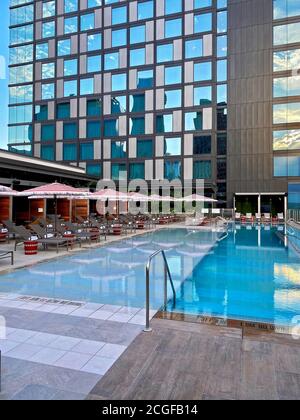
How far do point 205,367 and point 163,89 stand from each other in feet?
121

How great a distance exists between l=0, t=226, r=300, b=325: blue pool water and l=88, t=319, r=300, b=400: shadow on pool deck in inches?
54.6

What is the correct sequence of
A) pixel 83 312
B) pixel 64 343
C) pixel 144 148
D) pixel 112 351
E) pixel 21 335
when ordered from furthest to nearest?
pixel 144 148 → pixel 83 312 → pixel 21 335 → pixel 64 343 → pixel 112 351

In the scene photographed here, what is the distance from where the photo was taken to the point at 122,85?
3903cm

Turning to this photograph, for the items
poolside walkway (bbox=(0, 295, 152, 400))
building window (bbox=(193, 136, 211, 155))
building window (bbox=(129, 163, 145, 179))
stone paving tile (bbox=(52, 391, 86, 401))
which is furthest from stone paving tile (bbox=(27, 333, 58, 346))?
building window (bbox=(129, 163, 145, 179))

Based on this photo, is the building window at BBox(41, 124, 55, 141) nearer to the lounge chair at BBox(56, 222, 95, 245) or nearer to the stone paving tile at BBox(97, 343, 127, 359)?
the lounge chair at BBox(56, 222, 95, 245)

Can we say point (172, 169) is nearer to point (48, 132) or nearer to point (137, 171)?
point (137, 171)

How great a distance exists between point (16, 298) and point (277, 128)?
32678mm

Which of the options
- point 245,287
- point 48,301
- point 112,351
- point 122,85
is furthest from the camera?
point 122,85

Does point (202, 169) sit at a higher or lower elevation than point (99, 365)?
higher

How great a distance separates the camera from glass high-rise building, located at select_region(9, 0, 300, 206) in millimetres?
33438

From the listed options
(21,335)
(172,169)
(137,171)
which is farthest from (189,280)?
(137,171)

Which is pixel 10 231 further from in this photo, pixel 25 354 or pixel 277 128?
pixel 277 128

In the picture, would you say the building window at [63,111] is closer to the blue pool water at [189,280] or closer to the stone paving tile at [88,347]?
the blue pool water at [189,280]

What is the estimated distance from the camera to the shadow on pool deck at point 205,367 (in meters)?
3.01
